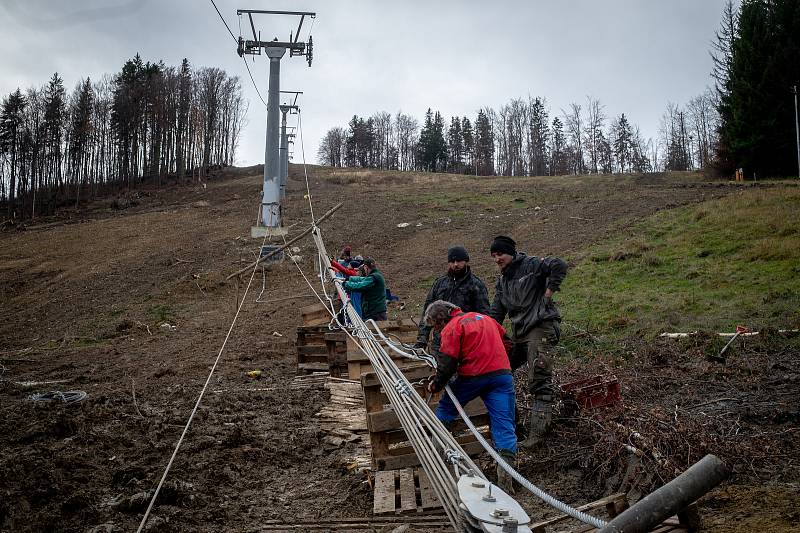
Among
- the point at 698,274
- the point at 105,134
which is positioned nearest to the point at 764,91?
the point at 698,274

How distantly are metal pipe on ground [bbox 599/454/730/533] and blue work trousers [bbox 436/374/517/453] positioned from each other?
8.55ft

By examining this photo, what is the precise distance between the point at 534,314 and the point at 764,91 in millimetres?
38448

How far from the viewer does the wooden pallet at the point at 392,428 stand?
4.96 m

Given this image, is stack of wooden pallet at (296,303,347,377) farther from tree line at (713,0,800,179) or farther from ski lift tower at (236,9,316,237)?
tree line at (713,0,800,179)

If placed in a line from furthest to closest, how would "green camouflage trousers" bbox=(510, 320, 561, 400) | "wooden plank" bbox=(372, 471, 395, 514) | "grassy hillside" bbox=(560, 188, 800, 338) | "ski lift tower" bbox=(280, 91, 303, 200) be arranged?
"ski lift tower" bbox=(280, 91, 303, 200), "grassy hillside" bbox=(560, 188, 800, 338), "green camouflage trousers" bbox=(510, 320, 561, 400), "wooden plank" bbox=(372, 471, 395, 514)

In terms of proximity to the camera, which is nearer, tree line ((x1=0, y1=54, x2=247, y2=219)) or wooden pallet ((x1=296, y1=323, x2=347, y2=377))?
wooden pallet ((x1=296, y1=323, x2=347, y2=377))

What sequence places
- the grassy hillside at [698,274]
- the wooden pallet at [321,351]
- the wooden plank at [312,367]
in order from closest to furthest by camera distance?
the wooden pallet at [321,351]
the wooden plank at [312,367]
the grassy hillside at [698,274]

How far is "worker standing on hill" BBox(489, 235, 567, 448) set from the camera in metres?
5.56

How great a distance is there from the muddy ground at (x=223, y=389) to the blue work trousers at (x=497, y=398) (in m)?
0.55

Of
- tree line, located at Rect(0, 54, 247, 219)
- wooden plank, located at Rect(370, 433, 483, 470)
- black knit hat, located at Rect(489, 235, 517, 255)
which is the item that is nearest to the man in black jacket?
black knit hat, located at Rect(489, 235, 517, 255)

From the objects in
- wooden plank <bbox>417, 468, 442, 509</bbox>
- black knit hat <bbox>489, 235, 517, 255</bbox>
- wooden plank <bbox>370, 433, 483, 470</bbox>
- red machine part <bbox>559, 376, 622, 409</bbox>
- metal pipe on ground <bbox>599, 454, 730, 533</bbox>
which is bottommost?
wooden plank <bbox>417, 468, 442, 509</bbox>

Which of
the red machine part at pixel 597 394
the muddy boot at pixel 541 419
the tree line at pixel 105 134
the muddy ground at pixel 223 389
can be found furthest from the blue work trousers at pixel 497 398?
the tree line at pixel 105 134

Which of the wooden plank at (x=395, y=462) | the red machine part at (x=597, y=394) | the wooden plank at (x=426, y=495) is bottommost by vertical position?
the wooden plank at (x=426, y=495)

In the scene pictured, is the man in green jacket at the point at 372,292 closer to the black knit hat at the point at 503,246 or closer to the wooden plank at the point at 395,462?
the black knit hat at the point at 503,246
